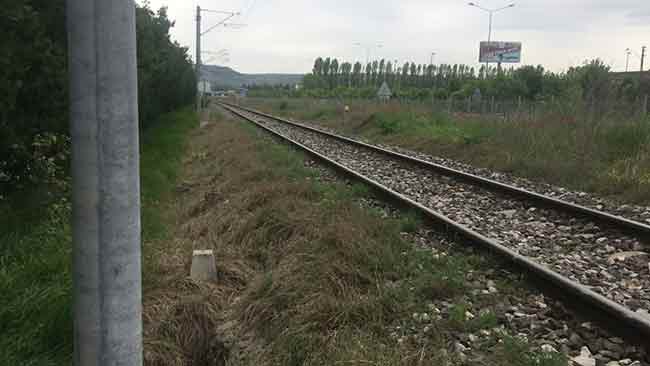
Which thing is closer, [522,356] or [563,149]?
[522,356]

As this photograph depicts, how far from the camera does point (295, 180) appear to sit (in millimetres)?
8898

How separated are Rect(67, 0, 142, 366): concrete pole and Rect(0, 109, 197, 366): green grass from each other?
4.67ft

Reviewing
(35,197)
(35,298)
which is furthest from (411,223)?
(35,197)

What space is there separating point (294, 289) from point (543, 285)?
1.93 metres

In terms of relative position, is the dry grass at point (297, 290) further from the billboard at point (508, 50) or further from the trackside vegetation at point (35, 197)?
the billboard at point (508, 50)

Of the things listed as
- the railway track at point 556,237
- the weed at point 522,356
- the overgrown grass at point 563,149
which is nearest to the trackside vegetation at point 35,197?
the weed at point 522,356

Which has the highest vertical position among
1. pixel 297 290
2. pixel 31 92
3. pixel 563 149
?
pixel 31 92

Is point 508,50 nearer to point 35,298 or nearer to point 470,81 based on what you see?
point 470,81

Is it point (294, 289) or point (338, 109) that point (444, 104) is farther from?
point (294, 289)

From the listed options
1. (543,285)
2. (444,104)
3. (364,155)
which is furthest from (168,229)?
(444,104)

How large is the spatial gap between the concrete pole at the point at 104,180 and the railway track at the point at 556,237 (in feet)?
9.80

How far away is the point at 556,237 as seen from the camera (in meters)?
6.03

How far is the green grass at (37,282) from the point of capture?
118 inches

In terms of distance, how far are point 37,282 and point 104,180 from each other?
9.19 feet
